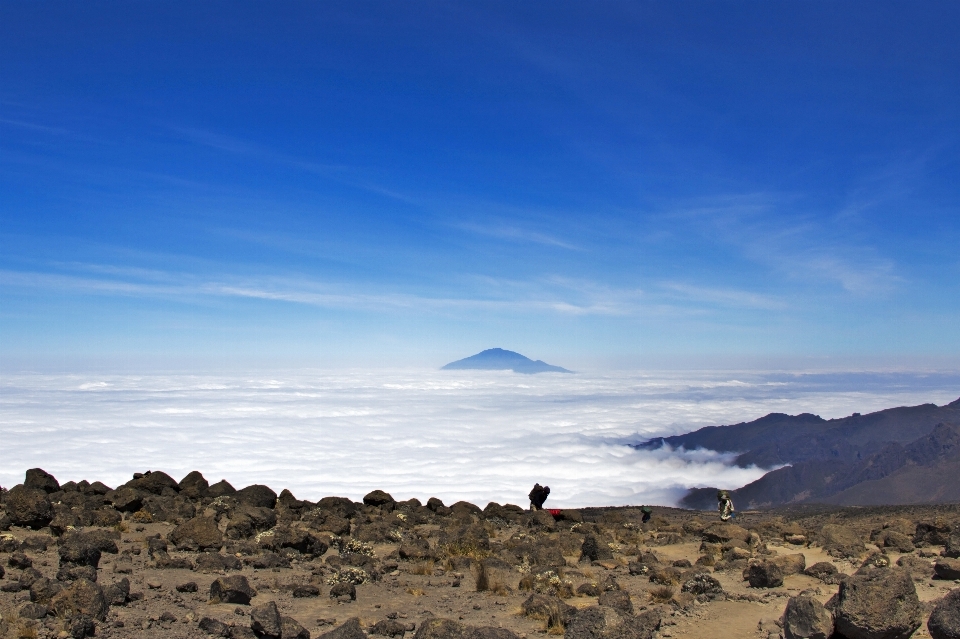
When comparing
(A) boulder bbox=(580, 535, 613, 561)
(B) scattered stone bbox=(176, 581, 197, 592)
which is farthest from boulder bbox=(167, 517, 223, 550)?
(A) boulder bbox=(580, 535, 613, 561)

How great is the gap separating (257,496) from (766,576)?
13.8 metres

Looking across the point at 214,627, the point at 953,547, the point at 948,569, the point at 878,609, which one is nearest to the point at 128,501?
the point at 214,627

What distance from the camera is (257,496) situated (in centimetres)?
1909

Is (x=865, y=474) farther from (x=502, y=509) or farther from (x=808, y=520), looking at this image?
(x=502, y=509)

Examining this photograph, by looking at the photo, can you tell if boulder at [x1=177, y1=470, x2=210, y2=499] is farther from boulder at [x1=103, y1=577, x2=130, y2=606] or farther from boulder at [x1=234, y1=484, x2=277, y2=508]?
boulder at [x1=103, y1=577, x2=130, y2=606]

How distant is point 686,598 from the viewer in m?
10.6

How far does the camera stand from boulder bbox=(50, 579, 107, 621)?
25.4 ft

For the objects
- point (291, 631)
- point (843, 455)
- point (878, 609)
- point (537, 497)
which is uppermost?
point (878, 609)

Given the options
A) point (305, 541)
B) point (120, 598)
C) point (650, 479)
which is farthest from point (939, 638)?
point (650, 479)

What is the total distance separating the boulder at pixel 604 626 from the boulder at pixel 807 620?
1.62 metres

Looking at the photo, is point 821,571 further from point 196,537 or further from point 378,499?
point 378,499

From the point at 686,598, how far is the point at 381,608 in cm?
483

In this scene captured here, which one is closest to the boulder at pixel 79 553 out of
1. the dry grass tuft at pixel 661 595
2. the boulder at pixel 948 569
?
the dry grass tuft at pixel 661 595

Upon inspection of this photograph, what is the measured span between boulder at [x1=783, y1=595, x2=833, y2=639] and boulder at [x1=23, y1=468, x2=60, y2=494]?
1867cm
